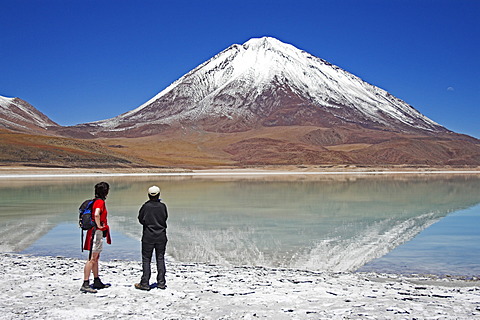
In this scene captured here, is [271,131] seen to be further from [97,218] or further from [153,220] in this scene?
[97,218]

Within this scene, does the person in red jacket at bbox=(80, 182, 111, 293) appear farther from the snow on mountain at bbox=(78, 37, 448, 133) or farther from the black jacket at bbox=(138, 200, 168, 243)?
→ the snow on mountain at bbox=(78, 37, 448, 133)

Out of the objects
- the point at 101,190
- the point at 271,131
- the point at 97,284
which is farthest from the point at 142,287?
the point at 271,131

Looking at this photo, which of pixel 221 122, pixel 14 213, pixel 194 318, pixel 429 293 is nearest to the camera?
pixel 194 318

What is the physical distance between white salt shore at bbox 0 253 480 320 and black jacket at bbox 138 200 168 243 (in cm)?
72

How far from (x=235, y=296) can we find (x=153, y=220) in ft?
4.87

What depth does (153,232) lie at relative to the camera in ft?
22.3

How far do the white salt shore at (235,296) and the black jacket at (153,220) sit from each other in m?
0.72

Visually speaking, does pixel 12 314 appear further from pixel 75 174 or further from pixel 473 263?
pixel 75 174

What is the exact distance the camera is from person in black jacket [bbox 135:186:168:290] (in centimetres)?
673

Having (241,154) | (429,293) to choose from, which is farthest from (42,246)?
(241,154)

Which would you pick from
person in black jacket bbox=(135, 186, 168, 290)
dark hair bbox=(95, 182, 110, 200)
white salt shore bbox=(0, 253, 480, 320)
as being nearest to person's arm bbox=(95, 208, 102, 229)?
dark hair bbox=(95, 182, 110, 200)

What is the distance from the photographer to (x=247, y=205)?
68.7 ft

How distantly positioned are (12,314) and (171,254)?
476 cm

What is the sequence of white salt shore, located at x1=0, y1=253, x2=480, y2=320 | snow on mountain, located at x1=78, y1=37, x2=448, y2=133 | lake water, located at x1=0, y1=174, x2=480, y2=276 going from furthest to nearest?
snow on mountain, located at x1=78, y1=37, x2=448, y2=133 → lake water, located at x1=0, y1=174, x2=480, y2=276 → white salt shore, located at x1=0, y1=253, x2=480, y2=320
